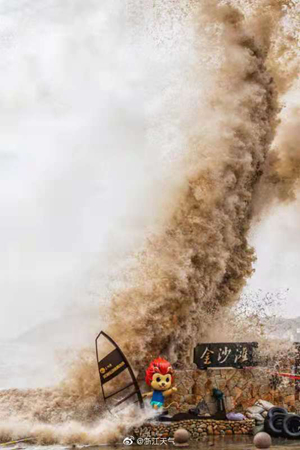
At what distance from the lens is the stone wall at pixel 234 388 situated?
59.0 feet

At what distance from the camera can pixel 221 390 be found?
18141mm

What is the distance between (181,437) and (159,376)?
205 centimetres

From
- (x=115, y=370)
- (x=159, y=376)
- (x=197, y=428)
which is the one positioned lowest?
(x=197, y=428)

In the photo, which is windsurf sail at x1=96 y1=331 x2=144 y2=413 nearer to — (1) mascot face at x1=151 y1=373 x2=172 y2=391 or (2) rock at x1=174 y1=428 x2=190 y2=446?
(1) mascot face at x1=151 y1=373 x2=172 y2=391

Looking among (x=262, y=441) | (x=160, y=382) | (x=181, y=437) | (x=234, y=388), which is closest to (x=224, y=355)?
(x=234, y=388)

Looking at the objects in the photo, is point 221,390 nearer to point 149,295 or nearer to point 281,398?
point 281,398

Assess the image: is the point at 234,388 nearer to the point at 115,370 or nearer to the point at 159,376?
the point at 159,376

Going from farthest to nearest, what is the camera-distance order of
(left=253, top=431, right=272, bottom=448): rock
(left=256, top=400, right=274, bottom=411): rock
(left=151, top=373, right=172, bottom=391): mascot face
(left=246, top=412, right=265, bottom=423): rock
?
(left=256, top=400, right=274, bottom=411): rock → (left=246, top=412, right=265, bottom=423): rock → (left=151, top=373, right=172, bottom=391): mascot face → (left=253, top=431, right=272, bottom=448): rock

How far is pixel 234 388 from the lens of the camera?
18312mm

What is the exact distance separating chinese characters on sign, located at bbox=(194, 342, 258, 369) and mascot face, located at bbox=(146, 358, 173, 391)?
822mm

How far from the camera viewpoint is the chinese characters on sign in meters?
18.0

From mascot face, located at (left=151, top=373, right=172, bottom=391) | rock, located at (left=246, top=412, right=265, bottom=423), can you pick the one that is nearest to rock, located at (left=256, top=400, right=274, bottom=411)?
rock, located at (left=246, top=412, right=265, bottom=423)

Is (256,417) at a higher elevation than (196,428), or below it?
higher

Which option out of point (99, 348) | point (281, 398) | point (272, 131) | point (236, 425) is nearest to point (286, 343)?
point (281, 398)
